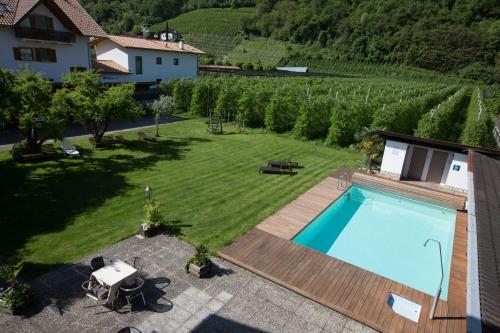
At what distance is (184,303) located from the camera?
8.13 meters

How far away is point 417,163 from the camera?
17781 millimetres

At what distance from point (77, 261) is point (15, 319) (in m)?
2.26

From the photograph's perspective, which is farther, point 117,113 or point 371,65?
point 371,65

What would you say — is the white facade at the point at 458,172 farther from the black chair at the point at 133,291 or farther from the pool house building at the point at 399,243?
the black chair at the point at 133,291

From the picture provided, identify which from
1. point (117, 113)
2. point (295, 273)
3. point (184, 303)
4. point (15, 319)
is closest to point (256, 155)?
point (117, 113)

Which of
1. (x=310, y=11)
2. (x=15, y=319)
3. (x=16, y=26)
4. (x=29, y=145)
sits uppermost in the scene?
(x=310, y=11)

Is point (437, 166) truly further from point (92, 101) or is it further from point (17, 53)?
point (17, 53)

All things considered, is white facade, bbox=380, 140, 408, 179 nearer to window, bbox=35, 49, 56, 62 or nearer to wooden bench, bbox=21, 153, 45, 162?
wooden bench, bbox=21, 153, 45, 162

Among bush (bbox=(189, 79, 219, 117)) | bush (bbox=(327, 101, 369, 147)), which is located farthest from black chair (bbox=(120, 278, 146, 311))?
bush (bbox=(189, 79, 219, 117))

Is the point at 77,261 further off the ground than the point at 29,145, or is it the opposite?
the point at 29,145

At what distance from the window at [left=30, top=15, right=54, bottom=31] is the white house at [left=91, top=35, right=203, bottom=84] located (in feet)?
20.1

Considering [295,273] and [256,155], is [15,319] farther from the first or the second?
[256,155]

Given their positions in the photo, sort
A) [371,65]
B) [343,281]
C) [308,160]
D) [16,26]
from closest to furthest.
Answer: [343,281] < [308,160] < [16,26] < [371,65]

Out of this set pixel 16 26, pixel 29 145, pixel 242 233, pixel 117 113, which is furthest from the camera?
pixel 16 26
